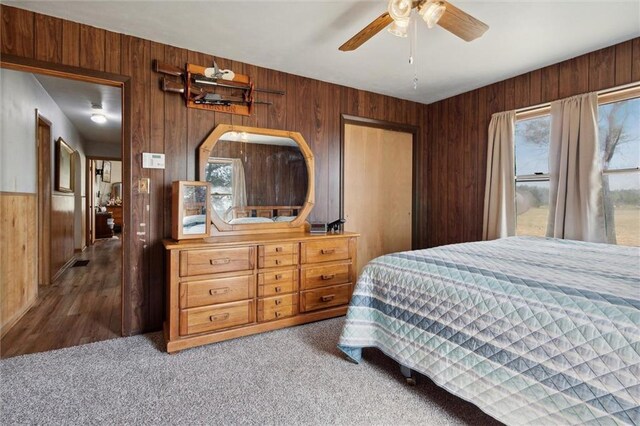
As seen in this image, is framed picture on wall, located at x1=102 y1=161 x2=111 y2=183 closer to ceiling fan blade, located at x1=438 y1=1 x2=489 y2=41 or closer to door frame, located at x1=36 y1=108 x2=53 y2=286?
door frame, located at x1=36 y1=108 x2=53 y2=286

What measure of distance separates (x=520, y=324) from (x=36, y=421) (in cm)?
237

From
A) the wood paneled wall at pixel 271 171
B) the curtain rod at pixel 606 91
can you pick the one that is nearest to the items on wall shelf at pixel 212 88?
the wood paneled wall at pixel 271 171

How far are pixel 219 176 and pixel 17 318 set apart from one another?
2249 millimetres

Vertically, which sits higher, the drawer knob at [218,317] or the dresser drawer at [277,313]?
the drawer knob at [218,317]

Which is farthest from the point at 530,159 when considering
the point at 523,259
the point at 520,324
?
the point at 520,324

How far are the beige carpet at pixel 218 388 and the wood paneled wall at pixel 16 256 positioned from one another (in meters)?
0.81

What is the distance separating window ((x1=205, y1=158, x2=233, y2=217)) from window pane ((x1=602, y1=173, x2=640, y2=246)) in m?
3.40

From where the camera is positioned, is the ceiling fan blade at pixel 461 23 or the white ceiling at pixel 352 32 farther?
the white ceiling at pixel 352 32

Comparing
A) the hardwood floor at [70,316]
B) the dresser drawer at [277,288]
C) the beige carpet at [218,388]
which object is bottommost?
the beige carpet at [218,388]

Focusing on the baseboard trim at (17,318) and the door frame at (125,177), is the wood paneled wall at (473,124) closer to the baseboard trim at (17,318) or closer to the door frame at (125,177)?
the door frame at (125,177)

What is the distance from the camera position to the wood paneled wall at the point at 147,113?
2314mm

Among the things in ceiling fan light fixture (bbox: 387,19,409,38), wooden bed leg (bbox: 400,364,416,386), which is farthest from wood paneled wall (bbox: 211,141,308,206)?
wooden bed leg (bbox: 400,364,416,386)

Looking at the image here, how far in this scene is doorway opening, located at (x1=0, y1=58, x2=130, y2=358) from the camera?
2.60 meters

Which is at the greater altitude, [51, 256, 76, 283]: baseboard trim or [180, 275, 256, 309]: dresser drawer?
[180, 275, 256, 309]: dresser drawer
